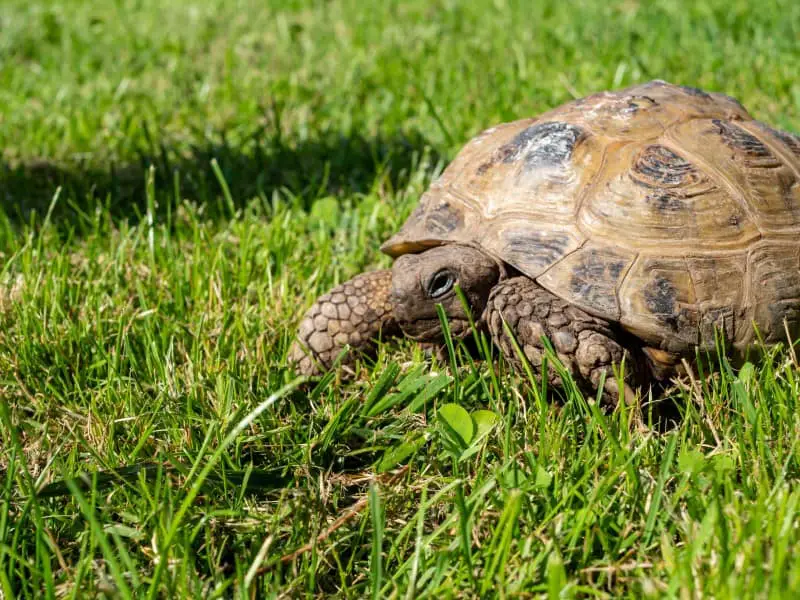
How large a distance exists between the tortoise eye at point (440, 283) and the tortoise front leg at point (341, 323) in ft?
0.79

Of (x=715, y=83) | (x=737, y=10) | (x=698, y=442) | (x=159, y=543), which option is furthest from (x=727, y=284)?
(x=737, y=10)

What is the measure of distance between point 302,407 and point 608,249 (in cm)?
96

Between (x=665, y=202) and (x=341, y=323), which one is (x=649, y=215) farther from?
(x=341, y=323)

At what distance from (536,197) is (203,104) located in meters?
2.82

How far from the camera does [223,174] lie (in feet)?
13.0

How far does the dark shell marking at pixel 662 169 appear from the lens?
2.46 meters

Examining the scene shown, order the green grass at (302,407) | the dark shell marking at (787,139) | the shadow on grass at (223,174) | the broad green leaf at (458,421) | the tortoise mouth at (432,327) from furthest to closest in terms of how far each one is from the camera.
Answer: the shadow on grass at (223,174) < the dark shell marking at (787,139) < the tortoise mouth at (432,327) < the broad green leaf at (458,421) < the green grass at (302,407)

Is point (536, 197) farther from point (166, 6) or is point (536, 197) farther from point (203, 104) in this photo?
point (166, 6)

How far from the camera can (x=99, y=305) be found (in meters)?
2.81

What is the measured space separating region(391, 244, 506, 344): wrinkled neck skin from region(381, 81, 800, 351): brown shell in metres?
0.07

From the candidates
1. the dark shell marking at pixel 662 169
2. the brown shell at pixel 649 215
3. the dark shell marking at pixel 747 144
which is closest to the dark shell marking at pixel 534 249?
the brown shell at pixel 649 215

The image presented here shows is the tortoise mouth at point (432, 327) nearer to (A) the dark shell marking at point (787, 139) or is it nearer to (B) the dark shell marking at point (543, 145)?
(B) the dark shell marking at point (543, 145)

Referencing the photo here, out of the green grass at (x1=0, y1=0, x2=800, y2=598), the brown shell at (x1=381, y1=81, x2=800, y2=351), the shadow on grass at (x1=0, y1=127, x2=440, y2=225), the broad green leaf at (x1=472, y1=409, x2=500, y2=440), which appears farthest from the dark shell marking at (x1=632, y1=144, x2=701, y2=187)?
the shadow on grass at (x1=0, y1=127, x2=440, y2=225)

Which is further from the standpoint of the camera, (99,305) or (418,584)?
(99,305)
